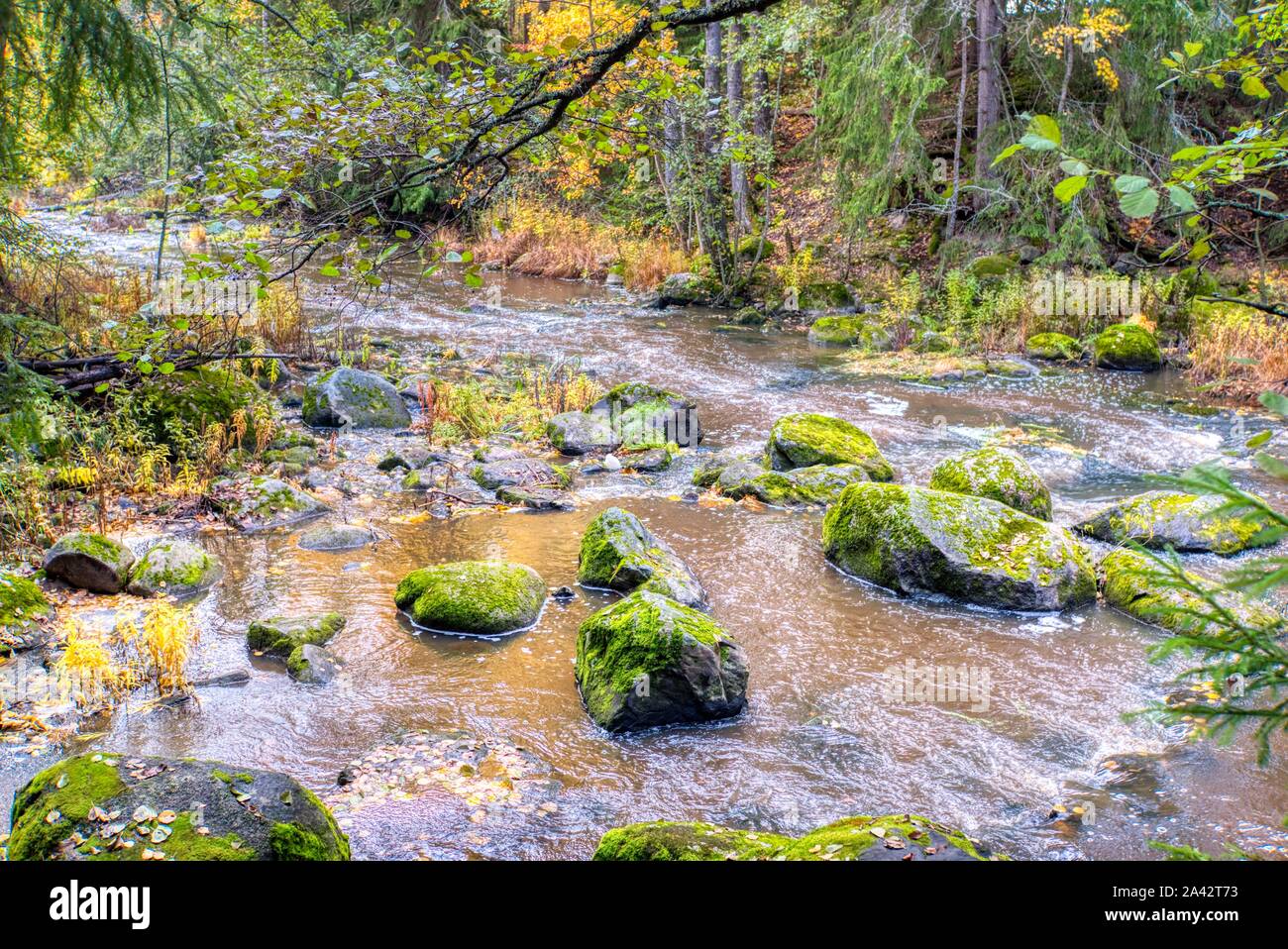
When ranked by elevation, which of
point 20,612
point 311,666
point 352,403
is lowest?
point 311,666

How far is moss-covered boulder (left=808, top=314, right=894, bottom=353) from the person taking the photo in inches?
620

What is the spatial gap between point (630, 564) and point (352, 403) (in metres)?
5.78

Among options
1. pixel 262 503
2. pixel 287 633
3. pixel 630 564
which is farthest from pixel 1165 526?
pixel 262 503

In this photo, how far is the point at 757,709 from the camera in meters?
5.65

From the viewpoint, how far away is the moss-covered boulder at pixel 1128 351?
45.8 feet

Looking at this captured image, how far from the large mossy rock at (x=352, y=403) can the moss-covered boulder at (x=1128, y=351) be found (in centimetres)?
1048

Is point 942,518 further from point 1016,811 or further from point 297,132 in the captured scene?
point 297,132

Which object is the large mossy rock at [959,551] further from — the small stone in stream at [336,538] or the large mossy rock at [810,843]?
the small stone in stream at [336,538]

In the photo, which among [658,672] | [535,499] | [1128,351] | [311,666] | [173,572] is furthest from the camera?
[1128,351]

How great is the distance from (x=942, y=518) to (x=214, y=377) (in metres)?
7.36

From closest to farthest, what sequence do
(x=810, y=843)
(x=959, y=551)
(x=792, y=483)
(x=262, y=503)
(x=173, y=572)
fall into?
(x=810, y=843)
(x=173, y=572)
(x=959, y=551)
(x=262, y=503)
(x=792, y=483)

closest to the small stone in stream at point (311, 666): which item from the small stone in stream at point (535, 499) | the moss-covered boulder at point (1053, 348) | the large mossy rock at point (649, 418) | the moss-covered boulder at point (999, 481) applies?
the small stone in stream at point (535, 499)

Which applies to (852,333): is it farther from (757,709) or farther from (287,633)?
(287,633)

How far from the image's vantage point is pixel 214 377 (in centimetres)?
957
